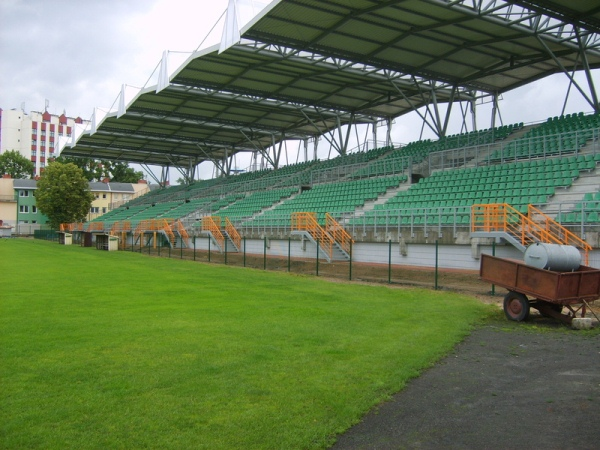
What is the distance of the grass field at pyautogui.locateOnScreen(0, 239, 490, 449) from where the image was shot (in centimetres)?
500

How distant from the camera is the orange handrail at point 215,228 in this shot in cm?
3525

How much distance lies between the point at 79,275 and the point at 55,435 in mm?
16649

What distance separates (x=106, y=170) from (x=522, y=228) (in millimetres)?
97100

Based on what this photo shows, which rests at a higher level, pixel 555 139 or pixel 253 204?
pixel 555 139

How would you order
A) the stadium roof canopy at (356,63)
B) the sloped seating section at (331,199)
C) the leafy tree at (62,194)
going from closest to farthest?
the stadium roof canopy at (356,63), the sloped seating section at (331,199), the leafy tree at (62,194)

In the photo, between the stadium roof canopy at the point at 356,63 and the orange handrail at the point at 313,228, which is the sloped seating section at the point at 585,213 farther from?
the orange handrail at the point at 313,228

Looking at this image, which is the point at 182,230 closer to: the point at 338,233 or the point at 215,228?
the point at 215,228

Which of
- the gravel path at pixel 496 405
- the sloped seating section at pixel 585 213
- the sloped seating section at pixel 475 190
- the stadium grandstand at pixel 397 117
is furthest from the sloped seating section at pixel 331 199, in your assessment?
the gravel path at pixel 496 405

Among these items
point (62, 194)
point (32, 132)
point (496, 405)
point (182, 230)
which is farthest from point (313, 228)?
point (32, 132)

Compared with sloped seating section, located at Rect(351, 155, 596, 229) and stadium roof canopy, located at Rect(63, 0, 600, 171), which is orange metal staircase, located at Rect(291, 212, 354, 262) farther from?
stadium roof canopy, located at Rect(63, 0, 600, 171)

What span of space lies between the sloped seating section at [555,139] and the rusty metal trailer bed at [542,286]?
562 inches

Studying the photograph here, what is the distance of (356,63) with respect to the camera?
30609 mm

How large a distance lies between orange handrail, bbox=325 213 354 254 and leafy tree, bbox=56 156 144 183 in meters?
82.8

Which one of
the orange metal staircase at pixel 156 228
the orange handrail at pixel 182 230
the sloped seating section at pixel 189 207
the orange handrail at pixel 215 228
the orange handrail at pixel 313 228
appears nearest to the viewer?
the orange handrail at pixel 313 228
